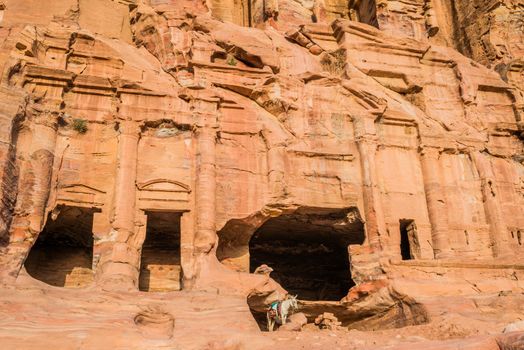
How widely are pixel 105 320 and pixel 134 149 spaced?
6241 millimetres

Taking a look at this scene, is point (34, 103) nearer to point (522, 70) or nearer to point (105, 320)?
point (105, 320)

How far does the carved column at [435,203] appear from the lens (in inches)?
718

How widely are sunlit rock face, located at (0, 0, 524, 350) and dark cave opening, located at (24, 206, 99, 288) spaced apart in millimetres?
58

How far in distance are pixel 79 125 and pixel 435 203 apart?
11.5m

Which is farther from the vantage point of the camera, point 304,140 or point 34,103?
point 304,140

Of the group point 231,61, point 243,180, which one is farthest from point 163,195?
point 231,61

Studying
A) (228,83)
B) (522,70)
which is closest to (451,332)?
(228,83)

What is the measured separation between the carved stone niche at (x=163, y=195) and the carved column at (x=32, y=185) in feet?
8.33

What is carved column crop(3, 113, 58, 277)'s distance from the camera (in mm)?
14273

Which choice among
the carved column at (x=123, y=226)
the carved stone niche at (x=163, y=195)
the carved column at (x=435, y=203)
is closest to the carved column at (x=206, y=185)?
the carved stone niche at (x=163, y=195)

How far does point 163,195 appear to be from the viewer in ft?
53.3

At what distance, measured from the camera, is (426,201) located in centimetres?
1914

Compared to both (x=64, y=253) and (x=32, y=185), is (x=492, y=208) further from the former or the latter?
(x=32, y=185)

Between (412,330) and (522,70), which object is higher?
(522,70)
